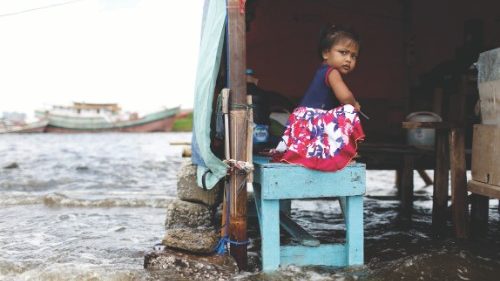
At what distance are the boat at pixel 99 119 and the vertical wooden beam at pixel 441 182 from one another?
52694 mm

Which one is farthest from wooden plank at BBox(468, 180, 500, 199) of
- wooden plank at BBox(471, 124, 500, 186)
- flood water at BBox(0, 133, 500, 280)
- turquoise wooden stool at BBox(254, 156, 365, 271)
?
turquoise wooden stool at BBox(254, 156, 365, 271)

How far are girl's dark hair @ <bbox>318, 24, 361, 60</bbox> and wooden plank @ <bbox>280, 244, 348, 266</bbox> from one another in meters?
1.75

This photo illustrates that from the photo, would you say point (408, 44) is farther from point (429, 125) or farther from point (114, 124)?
point (114, 124)

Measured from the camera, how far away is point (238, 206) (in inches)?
161

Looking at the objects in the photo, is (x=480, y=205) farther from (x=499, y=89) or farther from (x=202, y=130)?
(x=202, y=130)

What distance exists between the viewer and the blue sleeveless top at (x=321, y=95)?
391 cm

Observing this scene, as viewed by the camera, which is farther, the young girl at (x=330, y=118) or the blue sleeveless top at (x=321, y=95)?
the blue sleeveless top at (x=321, y=95)

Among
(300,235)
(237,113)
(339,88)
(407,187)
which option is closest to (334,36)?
(339,88)

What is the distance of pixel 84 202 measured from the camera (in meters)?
9.52

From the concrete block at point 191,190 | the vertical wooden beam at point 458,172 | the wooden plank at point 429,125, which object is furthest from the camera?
the concrete block at point 191,190

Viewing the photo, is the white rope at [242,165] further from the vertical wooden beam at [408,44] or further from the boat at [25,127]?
the boat at [25,127]

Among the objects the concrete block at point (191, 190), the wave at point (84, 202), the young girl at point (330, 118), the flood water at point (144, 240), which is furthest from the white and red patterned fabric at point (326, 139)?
the wave at point (84, 202)

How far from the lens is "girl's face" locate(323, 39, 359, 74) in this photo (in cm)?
389

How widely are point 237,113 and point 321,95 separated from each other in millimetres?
743
